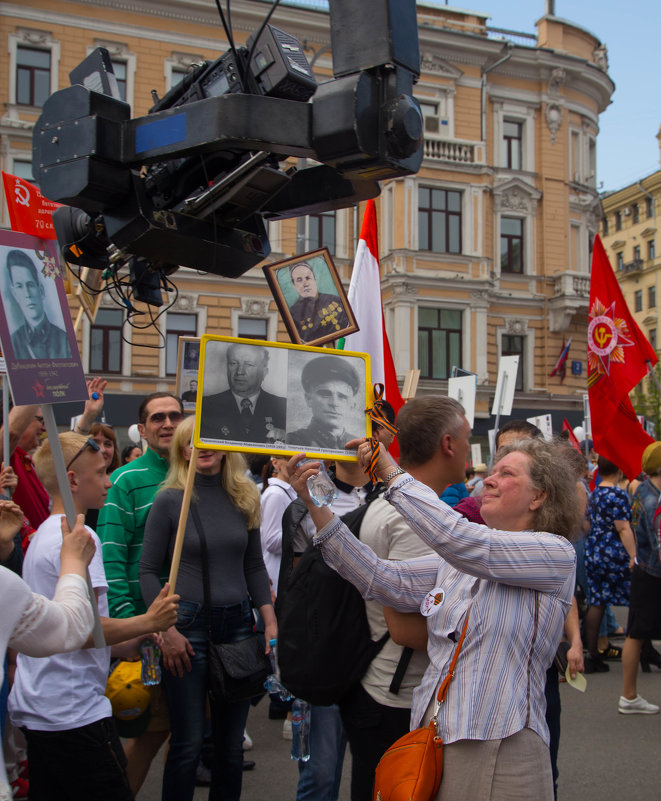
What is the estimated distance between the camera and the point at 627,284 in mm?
63500

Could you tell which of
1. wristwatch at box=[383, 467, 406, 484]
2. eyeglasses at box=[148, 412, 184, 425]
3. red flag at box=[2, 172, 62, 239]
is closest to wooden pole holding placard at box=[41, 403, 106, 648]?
red flag at box=[2, 172, 62, 239]

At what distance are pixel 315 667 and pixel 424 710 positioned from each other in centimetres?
53

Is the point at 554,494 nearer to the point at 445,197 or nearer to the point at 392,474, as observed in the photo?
the point at 392,474

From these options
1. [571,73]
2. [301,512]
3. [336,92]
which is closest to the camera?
[336,92]

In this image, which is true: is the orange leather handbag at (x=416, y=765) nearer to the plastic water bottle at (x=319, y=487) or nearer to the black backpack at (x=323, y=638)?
the black backpack at (x=323, y=638)

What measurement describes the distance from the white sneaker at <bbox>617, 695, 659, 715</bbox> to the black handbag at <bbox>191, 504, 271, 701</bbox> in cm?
366

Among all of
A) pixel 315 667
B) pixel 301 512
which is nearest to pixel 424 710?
pixel 315 667

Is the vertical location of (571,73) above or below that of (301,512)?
above

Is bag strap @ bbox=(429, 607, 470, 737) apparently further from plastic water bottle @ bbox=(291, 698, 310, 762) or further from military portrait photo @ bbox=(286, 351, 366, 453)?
plastic water bottle @ bbox=(291, 698, 310, 762)

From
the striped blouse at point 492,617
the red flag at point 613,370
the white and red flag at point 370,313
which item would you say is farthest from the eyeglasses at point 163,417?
the red flag at point 613,370

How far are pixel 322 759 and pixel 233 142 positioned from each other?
255 cm

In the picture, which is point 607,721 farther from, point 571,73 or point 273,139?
point 571,73

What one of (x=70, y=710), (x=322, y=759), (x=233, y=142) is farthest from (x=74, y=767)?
(x=233, y=142)

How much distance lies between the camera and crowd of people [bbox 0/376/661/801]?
8.17 feet
